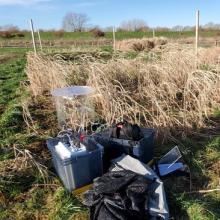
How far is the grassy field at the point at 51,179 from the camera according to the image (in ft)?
8.38

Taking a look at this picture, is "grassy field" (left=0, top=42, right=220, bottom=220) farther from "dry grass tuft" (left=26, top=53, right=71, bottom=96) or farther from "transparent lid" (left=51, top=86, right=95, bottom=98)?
"dry grass tuft" (left=26, top=53, right=71, bottom=96)

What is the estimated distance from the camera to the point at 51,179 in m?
3.03

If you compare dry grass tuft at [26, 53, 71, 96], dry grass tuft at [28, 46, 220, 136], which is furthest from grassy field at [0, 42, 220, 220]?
dry grass tuft at [26, 53, 71, 96]

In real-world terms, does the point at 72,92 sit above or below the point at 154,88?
above

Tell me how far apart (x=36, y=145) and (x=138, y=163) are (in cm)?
149

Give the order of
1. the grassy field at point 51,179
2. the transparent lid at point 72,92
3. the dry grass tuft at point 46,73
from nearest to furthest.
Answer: the grassy field at point 51,179 < the transparent lid at point 72,92 < the dry grass tuft at point 46,73

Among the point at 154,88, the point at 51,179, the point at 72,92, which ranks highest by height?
the point at 72,92

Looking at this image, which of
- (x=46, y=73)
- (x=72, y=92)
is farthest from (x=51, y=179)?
(x=46, y=73)

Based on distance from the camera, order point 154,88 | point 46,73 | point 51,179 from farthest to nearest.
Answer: point 46,73 → point 154,88 → point 51,179

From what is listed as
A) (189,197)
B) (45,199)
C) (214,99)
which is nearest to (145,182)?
(189,197)

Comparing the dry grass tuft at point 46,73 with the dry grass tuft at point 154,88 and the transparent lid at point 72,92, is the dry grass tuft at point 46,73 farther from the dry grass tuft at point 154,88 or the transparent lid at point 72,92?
the transparent lid at point 72,92

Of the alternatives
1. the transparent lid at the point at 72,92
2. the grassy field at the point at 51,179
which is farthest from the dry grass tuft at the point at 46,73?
the transparent lid at the point at 72,92

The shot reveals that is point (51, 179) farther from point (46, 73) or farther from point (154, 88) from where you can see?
point (46, 73)

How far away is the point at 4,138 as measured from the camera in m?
4.05
